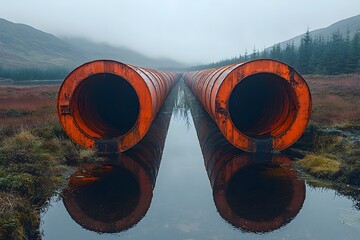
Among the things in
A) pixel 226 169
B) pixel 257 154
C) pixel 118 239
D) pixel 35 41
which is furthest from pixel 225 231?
pixel 35 41

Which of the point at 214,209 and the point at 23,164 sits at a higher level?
the point at 23,164

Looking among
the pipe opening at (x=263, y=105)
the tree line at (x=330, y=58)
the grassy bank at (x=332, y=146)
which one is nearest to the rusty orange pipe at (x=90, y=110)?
the pipe opening at (x=263, y=105)

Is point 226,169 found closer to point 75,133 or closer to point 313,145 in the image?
point 313,145

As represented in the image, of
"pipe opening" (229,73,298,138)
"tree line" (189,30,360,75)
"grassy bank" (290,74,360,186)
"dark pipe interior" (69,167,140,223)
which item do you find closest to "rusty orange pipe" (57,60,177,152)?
"dark pipe interior" (69,167,140,223)

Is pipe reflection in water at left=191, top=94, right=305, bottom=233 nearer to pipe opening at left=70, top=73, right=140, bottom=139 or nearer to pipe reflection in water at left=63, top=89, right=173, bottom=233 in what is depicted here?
pipe reflection in water at left=63, top=89, right=173, bottom=233

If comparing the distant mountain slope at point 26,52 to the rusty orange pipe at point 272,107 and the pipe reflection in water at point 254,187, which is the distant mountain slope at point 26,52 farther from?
the pipe reflection in water at point 254,187

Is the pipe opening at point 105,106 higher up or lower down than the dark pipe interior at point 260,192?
higher up
